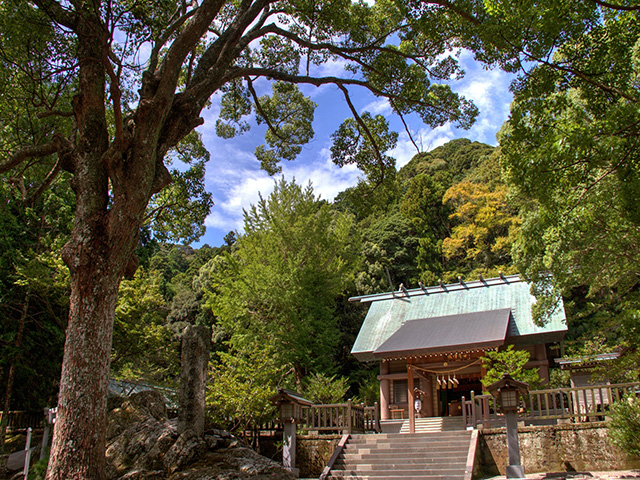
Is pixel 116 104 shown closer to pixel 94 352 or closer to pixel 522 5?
pixel 94 352

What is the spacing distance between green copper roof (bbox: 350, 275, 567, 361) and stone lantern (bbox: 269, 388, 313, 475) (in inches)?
271

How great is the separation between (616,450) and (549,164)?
278 inches

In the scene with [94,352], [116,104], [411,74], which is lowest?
[94,352]

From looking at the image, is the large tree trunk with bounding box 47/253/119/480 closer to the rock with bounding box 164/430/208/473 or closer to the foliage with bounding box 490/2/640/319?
the rock with bounding box 164/430/208/473

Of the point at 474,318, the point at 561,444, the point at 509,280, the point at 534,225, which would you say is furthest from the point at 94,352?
the point at 509,280

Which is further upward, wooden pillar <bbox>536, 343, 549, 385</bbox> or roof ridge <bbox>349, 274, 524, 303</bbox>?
roof ridge <bbox>349, 274, 524, 303</bbox>

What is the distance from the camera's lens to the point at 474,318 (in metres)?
16.0

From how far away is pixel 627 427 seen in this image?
733 cm

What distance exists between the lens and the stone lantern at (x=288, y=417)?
1073cm

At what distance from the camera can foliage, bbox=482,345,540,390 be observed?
12.5 metres

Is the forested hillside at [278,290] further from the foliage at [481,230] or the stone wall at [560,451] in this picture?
the stone wall at [560,451]

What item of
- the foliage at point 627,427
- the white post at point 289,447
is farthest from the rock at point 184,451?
the foliage at point 627,427

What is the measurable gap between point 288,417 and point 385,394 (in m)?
6.98

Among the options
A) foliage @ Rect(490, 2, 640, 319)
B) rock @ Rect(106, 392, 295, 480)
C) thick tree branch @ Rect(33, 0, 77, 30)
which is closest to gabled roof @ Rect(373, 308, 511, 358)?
foliage @ Rect(490, 2, 640, 319)
